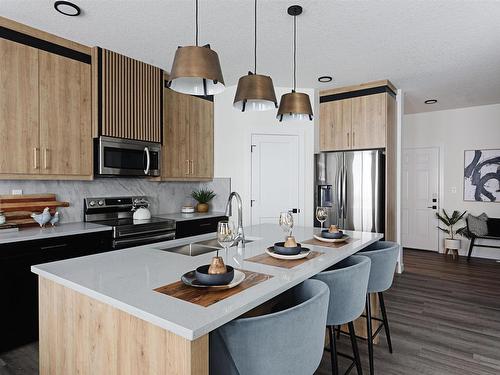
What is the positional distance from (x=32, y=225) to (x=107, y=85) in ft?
5.11

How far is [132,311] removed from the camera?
3.74 feet

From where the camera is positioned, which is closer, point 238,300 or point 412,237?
point 238,300

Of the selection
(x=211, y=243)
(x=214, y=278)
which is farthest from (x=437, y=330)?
(x=214, y=278)

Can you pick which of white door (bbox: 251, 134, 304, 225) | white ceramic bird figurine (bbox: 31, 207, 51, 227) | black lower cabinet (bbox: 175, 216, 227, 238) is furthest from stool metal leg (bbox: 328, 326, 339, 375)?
white door (bbox: 251, 134, 304, 225)

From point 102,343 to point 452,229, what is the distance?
6248 millimetres

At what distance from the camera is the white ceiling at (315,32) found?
2533 millimetres

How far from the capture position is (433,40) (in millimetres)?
3102

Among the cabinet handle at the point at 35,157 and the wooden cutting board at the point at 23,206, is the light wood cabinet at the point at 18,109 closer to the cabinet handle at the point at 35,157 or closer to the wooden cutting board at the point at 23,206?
the cabinet handle at the point at 35,157

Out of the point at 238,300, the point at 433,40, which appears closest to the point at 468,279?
the point at 433,40

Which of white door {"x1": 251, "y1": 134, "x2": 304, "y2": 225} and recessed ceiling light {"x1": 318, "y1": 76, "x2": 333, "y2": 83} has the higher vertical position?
recessed ceiling light {"x1": 318, "y1": 76, "x2": 333, "y2": 83}

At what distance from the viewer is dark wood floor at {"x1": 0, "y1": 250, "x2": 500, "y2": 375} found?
2355 millimetres

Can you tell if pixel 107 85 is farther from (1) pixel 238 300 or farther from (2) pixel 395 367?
(2) pixel 395 367

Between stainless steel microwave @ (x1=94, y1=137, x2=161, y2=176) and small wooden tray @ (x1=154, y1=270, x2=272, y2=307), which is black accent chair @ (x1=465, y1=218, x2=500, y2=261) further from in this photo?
small wooden tray @ (x1=154, y1=270, x2=272, y2=307)

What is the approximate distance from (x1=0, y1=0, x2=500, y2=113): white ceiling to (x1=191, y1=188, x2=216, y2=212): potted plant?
175cm
